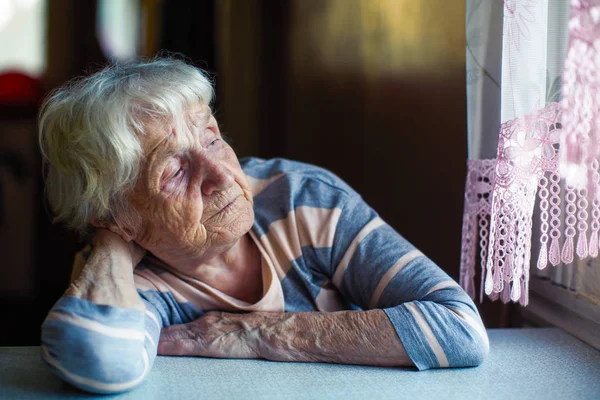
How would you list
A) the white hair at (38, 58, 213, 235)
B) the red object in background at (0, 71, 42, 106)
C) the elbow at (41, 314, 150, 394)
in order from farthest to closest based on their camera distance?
1. the red object in background at (0, 71, 42, 106)
2. the white hair at (38, 58, 213, 235)
3. the elbow at (41, 314, 150, 394)

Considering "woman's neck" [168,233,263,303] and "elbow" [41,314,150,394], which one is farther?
"woman's neck" [168,233,263,303]

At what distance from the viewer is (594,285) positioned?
1.52m

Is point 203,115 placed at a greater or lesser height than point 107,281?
greater

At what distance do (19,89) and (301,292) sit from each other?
1555mm

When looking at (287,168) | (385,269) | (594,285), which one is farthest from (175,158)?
(594,285)

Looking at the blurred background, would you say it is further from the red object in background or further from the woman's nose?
the woman's nose

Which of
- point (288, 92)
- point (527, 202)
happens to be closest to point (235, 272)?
point (527, 202)

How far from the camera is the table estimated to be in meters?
1.19

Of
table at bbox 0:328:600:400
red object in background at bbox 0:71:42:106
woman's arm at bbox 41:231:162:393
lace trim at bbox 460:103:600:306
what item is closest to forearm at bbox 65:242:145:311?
A: woman's arm at bbox 41:231:162:393

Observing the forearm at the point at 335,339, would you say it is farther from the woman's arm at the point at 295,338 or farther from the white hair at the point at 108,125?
the white hair at the point at 108,125

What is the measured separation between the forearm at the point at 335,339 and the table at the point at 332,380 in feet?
0.06

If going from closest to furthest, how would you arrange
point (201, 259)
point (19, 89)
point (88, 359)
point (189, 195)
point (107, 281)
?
point (88, 359), point (107, 281), point (189, 195), point (201, 259), point (19, 89)

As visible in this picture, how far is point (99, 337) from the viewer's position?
1182mm

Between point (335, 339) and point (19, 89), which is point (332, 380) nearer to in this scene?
point (335, 339)
